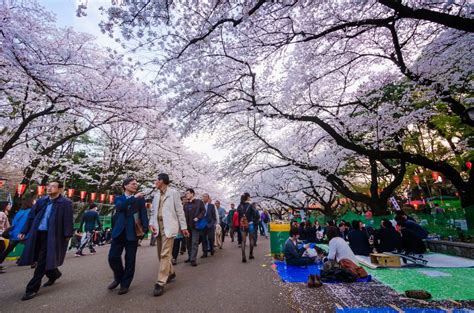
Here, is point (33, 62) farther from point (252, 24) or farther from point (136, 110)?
point (252, 24)

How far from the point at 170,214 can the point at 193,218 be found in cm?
249

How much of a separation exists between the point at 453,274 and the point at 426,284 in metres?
1.23

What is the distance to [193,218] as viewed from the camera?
6.89m

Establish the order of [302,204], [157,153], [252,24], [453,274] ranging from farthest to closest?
[302,204]
[157,153]
[252,24]
[453,274]

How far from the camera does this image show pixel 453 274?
16.9 feet

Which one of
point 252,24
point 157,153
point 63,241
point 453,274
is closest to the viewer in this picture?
point 63,241

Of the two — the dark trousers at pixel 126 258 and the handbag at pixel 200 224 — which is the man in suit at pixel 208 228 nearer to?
the handbag at pixel 200 224

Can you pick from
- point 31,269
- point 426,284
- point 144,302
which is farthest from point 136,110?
point 426,284

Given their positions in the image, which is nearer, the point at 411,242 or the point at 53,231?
the point at 53,231

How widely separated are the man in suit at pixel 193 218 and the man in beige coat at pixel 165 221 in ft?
5.16

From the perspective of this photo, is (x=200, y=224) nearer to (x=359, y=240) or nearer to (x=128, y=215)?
(x=128, y=215)

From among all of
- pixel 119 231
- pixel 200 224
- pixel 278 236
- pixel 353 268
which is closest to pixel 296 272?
pixel 353 268

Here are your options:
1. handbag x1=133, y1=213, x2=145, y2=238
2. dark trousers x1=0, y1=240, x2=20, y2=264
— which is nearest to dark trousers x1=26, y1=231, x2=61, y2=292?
handbag x1=133, y1=213, x2=145, y2=238

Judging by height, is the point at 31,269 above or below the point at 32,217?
below
